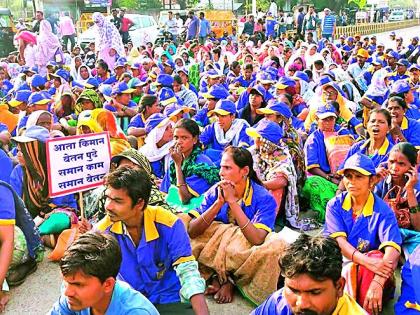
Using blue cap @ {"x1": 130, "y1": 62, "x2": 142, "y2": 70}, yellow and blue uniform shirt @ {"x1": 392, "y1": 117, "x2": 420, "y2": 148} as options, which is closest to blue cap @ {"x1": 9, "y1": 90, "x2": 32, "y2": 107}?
blue cap @ {"x1": 130, "y1": 62, "x2": 142, "y2": 70}

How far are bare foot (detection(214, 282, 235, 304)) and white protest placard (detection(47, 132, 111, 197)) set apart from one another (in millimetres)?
1105

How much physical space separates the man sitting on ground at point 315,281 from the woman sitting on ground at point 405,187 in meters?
1.65

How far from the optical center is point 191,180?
168 inches

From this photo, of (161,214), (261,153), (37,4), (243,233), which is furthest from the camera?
(37,4)

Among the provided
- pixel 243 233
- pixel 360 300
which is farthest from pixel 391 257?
pixel 243 233

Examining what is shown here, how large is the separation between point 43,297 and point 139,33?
15.4 m

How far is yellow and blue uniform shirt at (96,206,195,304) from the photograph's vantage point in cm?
273

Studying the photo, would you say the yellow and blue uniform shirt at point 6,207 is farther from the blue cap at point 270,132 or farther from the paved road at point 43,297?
the blue cap at point 270,132

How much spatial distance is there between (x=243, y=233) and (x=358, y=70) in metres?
8.46

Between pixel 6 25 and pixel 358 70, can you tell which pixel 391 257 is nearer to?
pixel 358 70

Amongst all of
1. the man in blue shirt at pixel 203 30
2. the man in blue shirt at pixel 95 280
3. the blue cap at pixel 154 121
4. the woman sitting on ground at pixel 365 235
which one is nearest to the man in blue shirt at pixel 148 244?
the man in blue shirt at pixel 95 280

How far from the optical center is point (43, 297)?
12.4 ft

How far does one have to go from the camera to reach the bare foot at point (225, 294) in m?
3.54

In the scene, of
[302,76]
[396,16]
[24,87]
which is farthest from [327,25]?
[396,16]
